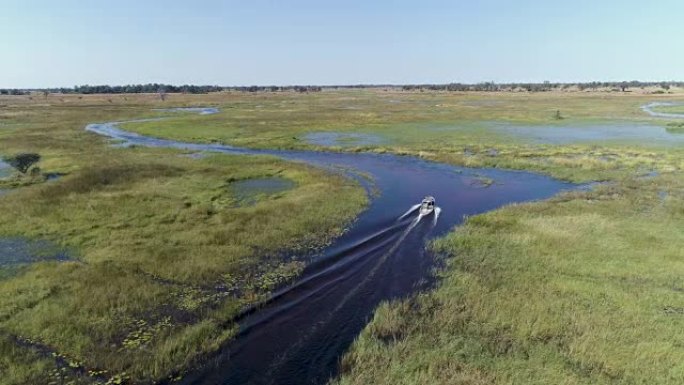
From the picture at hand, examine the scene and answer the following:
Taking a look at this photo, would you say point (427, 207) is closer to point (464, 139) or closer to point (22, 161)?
point (22, 161)

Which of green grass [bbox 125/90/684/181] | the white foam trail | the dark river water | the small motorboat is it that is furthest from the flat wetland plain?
green grass [bbox 125/90/684/181]

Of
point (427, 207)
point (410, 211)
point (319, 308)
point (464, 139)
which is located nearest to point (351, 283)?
point (319, 308)

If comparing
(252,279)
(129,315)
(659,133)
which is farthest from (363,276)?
(659,133)

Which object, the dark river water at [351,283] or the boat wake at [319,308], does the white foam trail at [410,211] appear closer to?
the dark river water at [351,283]

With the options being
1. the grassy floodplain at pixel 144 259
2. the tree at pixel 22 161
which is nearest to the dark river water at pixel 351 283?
the grassy floodplain at pixel 144 259

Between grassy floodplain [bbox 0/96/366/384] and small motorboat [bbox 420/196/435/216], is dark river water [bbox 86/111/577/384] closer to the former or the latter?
small motorboat [bbox 420/196/435/216]

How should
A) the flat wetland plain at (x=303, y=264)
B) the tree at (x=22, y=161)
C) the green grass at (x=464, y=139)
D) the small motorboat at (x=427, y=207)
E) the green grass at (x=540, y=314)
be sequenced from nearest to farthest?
1. the green grass at (x=540, y=314)
2. the flat wetland plain at (x=303, y=264)
3. the small motorboat at (x=427, y=207)
4. the tree at (x=22, y=161)
5. the green grass at (x=464, y=139)

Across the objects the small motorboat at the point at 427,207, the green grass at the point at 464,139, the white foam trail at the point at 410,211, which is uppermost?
the green grass at the point at 464,139
